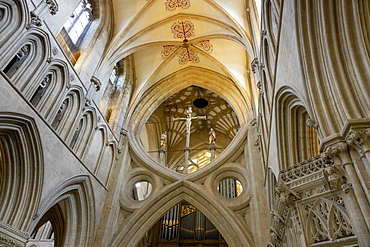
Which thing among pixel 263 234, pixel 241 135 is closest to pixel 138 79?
pixel 241 135

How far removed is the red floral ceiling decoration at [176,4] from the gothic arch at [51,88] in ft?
17.8

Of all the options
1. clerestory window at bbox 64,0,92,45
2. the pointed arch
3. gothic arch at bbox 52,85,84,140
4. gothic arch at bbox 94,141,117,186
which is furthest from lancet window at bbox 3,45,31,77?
gothic arch at bbox 94,141,117,186

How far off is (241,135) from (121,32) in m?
5.87

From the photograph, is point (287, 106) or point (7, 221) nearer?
point (287, 106)

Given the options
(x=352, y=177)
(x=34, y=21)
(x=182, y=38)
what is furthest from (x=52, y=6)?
(x=352, y=177)

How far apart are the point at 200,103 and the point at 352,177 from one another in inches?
515

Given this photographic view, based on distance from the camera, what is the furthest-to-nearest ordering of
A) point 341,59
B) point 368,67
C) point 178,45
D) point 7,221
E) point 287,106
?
point 178,45 → point 7,221 → point 287,106 → point 341,59 → point 368,67

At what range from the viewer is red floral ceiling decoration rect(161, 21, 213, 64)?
472 inches

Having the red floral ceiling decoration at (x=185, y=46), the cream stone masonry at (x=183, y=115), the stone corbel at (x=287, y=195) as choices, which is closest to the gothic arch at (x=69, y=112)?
the cream stone masonry at (x=183, y=115)

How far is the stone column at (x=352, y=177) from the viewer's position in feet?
9.14

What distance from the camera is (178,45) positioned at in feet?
41.8

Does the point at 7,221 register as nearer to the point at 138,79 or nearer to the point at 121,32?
Result: the point at 121,32

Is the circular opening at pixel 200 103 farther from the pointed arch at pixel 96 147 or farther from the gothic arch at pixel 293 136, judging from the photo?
the gothic arch at pixel 293 136

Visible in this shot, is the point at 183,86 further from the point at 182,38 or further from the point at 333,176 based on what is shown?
the point at 333,176
